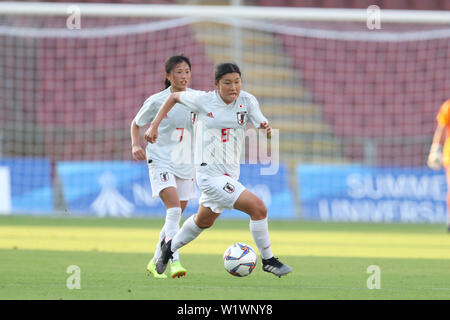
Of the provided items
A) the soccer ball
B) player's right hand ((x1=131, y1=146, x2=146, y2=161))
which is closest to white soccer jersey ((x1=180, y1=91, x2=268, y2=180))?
player's right hand ((x1=131, y1=146, x2=146, y2=161))

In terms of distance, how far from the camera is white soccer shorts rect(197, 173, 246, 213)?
6.70 m

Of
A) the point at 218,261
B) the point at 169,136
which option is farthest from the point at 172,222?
the point at 218,261

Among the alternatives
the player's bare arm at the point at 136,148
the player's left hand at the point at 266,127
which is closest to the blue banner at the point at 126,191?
the player's bare arm at the point at 136,148

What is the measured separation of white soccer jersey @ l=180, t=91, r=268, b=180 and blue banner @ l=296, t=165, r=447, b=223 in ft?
27.0

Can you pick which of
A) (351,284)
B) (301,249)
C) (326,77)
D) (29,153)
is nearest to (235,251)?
(351,284)

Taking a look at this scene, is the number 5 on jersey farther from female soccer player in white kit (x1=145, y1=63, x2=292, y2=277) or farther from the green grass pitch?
the green grass pitch

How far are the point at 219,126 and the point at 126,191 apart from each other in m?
8.40

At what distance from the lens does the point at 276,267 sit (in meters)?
6.83

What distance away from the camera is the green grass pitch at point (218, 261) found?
234 inches

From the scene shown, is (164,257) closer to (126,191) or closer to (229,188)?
(229,188)

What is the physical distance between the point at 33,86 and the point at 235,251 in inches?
503

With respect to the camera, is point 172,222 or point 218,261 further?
point 218,261

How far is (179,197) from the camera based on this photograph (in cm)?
752

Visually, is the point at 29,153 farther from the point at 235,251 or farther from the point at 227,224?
the point at 235,251
